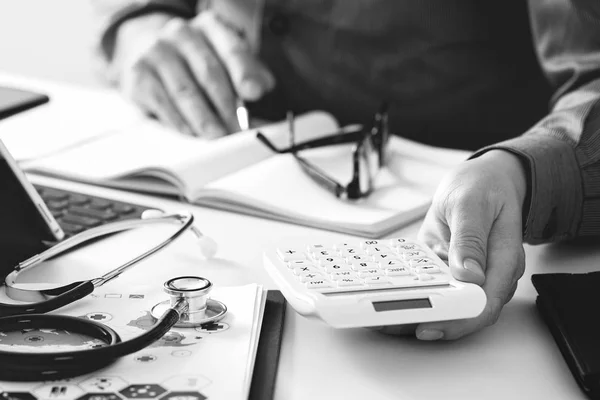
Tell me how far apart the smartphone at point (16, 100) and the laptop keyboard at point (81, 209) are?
8 centimetres

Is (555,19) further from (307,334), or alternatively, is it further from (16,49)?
(16,49)

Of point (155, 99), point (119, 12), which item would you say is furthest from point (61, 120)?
point (119, 12)

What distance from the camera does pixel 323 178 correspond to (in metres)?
0.87

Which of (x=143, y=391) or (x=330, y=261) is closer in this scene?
(x=143, y=391)

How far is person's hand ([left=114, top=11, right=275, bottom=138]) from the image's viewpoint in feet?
3.59

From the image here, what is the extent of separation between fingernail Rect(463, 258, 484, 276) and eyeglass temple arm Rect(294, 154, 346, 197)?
304mm

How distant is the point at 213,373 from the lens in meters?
0.47

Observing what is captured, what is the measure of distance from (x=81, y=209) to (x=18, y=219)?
14cm

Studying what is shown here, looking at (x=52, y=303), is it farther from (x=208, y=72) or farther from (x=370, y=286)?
(x=208, y=72)

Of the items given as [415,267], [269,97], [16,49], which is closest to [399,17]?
[269,97]

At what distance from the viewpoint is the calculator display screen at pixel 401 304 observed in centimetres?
51

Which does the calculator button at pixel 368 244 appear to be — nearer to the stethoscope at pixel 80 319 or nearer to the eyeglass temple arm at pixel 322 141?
the stethoscope at pixel 80 319

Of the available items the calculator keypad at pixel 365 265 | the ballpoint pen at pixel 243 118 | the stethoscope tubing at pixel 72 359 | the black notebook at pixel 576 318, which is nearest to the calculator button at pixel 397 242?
the calculator keypad at pixel 365 265

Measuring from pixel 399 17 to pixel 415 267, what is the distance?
636 mm
